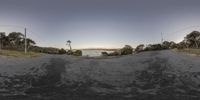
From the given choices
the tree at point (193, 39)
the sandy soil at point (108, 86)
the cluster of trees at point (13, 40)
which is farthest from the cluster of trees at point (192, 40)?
the sandy soil at point (108, 86)

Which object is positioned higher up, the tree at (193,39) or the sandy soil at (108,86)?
the tree at (193,39)

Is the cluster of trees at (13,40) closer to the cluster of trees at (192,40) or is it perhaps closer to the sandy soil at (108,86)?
the cluster of trees at (192,40)

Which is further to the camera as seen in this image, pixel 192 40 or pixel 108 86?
pixel 192 40

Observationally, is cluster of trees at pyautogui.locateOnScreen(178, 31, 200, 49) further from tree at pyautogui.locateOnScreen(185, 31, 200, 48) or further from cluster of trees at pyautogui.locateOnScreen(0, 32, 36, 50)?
cluster of trees at pyautogui.locateOnScreen(0, 32, 36, 50)

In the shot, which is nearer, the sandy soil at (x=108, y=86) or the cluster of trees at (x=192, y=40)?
the sandy soil at (x=108, y=86)

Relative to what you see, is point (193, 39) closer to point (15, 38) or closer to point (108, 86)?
point (15, 38)

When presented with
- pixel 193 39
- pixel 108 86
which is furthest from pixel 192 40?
pixel 108 86

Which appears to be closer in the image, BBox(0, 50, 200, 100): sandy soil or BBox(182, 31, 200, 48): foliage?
BBox(0, 50, 200, 100): sandy soil

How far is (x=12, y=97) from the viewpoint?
23750 millimetres

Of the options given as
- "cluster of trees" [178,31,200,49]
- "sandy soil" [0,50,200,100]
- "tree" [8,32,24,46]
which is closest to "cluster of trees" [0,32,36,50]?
"tree" [8,32,24,46]

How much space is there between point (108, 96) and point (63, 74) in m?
14.8

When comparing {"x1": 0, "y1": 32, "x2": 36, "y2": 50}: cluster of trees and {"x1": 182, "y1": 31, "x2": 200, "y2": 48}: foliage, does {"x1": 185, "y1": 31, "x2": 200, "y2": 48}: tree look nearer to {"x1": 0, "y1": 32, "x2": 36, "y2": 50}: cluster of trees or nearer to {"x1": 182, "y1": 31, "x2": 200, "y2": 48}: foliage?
{"x1": 182, "y1": 31, "x2": 200, "y2": 48}: foliage

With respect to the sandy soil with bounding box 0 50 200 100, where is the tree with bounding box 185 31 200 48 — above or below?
above

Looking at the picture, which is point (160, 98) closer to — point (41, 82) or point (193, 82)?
point (193, 82)
